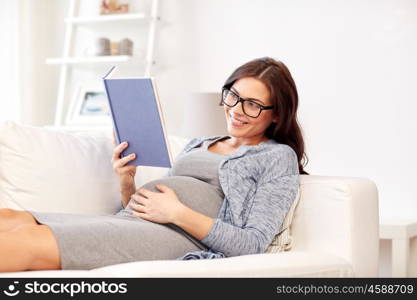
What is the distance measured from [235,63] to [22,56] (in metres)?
1.34

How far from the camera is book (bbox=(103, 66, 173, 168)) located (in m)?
1.95

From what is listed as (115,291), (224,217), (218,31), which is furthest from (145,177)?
(218,31)

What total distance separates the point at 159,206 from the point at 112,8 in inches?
103

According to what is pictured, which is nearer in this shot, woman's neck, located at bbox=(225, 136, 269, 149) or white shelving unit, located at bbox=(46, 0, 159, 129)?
woman's neck, located at bbox=(225, 136, 269, 149)

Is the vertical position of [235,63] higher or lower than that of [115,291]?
higher

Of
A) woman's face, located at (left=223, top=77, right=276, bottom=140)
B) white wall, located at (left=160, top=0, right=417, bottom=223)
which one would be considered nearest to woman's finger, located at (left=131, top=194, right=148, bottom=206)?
woman's face, located at (left=223, top=77, right=276, bottom=140)

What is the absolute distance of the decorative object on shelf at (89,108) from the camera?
4.27 meters

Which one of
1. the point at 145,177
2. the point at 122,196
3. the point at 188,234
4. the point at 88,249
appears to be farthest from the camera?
the point at 145,177

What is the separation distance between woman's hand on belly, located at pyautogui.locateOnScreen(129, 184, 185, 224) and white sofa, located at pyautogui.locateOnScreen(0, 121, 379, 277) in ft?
0.70

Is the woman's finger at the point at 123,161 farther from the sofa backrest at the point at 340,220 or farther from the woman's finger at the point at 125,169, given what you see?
A: the sofa backrest at the point at 340,220

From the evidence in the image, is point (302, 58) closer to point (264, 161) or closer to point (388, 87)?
point (388, 87)

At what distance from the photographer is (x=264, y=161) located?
2.00m

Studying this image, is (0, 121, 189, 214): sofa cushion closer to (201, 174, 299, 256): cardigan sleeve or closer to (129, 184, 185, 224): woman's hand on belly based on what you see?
(129, 184, 185, 224): woman's hand on belly

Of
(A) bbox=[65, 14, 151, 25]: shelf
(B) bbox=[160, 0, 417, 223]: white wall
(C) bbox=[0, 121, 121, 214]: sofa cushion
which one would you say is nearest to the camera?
(C) bbox=[0, 121, 121, 214]: sofa cushion
